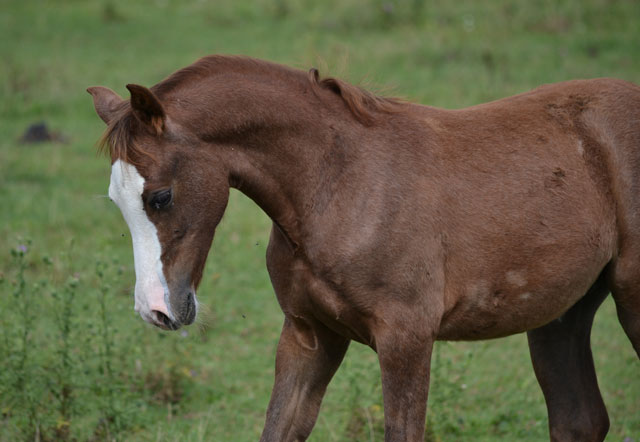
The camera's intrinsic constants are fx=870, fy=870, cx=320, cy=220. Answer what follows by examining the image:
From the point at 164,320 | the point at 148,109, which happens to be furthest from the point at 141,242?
the point at 148,109

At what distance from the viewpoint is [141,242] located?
3123 mm

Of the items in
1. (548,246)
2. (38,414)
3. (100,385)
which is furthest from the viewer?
(100,385)

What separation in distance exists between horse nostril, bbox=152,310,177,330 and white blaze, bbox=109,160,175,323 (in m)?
0.01

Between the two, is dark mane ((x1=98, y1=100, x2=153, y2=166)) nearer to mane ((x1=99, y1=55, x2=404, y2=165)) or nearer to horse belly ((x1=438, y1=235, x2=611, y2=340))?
mane ((x1=99, y1=55, x2=404, y2=165))

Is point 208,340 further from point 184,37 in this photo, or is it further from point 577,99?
point 184,37

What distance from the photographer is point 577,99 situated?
3869 millimetres

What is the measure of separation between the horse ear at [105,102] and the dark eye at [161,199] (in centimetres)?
44

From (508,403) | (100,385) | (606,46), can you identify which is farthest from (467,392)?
(606,46)

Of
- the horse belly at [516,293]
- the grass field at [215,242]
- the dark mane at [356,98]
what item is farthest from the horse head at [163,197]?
the horse belly at [516,293]

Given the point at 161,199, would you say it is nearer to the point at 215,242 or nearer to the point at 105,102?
the point at 105,102

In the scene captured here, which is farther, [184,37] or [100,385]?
[184,37]

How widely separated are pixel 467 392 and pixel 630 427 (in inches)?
38.9

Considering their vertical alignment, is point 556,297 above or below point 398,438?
above

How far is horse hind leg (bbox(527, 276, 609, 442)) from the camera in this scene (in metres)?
4.12
